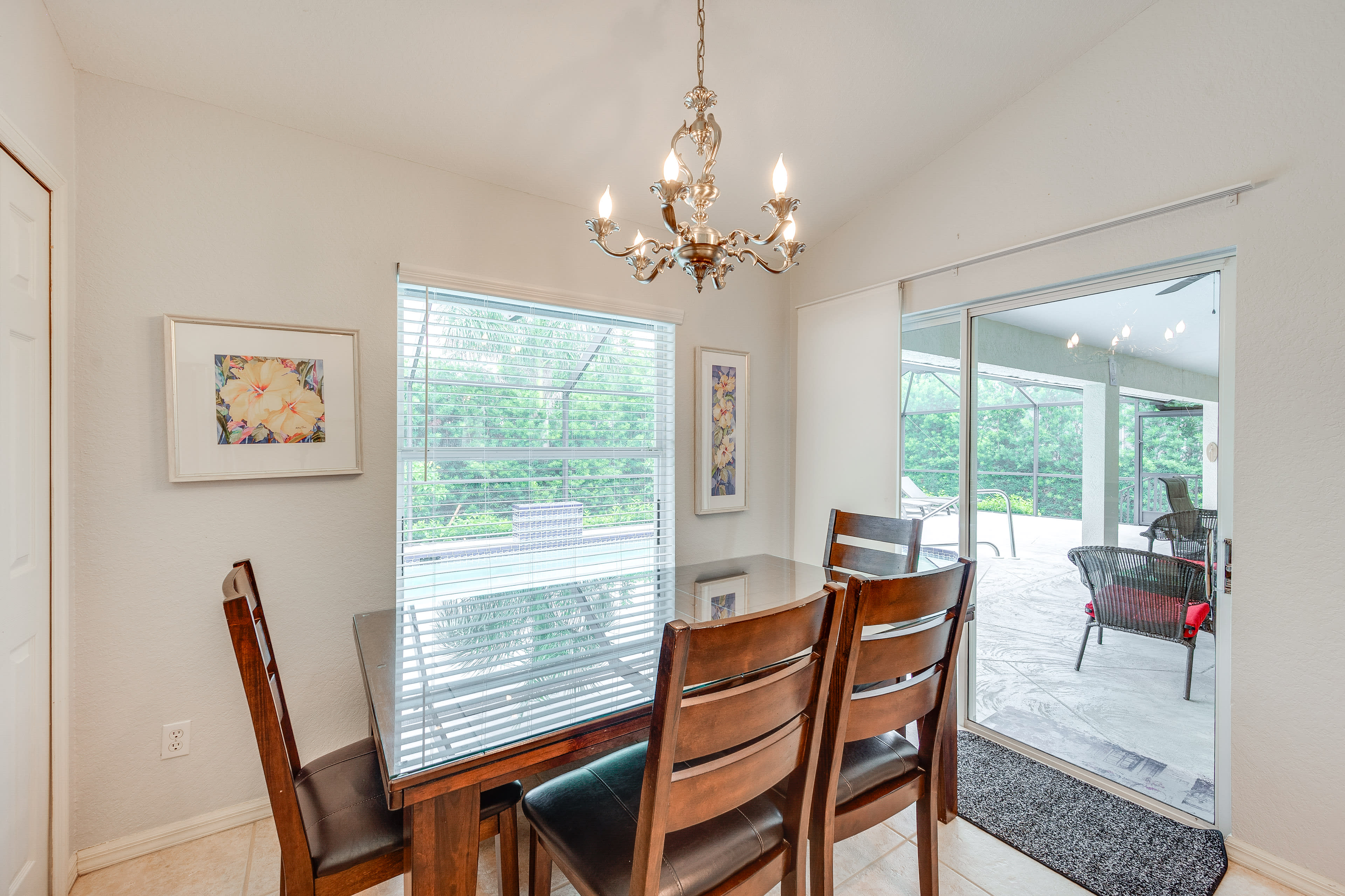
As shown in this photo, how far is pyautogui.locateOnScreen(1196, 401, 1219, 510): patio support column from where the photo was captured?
6.49 feet

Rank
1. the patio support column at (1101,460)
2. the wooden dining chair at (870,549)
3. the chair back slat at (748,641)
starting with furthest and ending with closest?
the wooden dining chair at (870,549) → the patio support column at (1101,460) → the chair back slat at (748,641)

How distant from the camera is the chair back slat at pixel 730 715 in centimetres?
102

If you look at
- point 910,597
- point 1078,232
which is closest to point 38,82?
point 910,597

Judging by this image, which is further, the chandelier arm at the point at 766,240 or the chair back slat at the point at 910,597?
the chandelier arm at the point at 766,240

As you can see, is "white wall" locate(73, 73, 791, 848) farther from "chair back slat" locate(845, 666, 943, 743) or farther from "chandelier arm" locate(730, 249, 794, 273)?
"chair back slat" locate(845, 666, 943, 743)

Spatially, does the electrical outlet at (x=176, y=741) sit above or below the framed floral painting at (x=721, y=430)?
below

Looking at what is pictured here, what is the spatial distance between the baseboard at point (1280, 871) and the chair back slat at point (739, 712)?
1.76 metres

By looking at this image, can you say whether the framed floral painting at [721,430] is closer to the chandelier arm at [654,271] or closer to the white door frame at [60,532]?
the chandelier arm at [654,271]

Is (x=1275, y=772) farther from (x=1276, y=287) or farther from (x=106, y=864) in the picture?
(x=106, y=864)

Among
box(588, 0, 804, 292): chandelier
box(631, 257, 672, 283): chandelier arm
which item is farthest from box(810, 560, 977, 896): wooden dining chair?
box(631, 257, 672, 283): chandelier arm

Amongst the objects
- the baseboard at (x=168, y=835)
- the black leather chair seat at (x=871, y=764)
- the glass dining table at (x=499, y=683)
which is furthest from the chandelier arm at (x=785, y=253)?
the baseboard at (x=168, y=835)

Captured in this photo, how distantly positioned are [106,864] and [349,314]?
188 centimetres

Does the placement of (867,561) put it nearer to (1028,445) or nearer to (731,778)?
(1028,445)

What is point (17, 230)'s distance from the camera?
1457 mm
